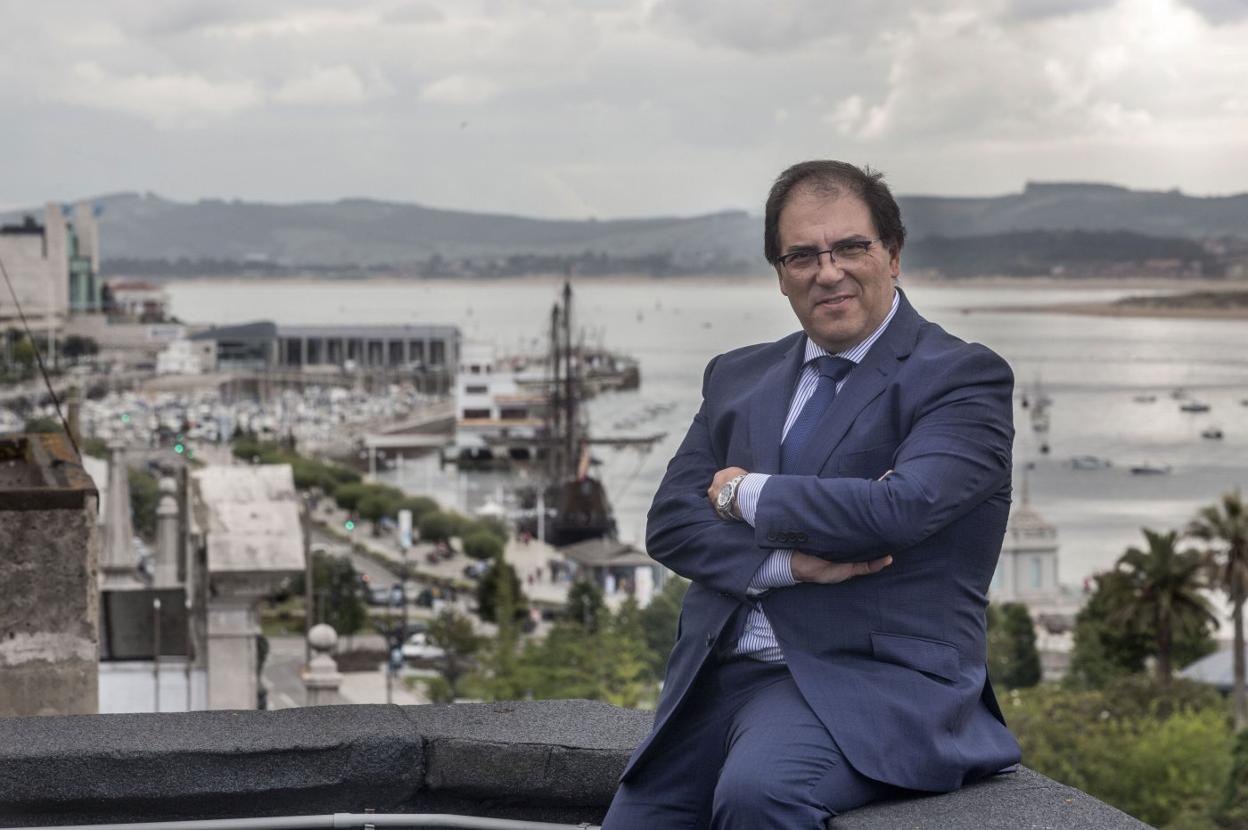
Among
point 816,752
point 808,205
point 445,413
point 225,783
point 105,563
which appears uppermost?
point 808,205

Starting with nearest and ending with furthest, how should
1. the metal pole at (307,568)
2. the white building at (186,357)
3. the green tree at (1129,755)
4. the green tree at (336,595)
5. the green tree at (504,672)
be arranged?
the metal pole at (307,568)
the green tree at (1129,755)
the green tree at (504,672)
the green tree at (336,595)
the white building at (186,357)

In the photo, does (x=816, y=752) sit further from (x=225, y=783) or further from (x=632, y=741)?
(x=225, y=783)

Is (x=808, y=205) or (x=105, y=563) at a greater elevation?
(x=808, y=205)

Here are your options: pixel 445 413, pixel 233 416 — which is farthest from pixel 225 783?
pixel 445 413

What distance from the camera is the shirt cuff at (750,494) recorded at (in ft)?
8.09

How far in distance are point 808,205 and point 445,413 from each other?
138 metres

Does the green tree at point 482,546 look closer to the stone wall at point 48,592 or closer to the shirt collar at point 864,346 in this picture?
the stone wall at point 48,592

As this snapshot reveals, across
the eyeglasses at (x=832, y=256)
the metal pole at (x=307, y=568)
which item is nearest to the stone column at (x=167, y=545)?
the metal pole at (x=307, y=568)

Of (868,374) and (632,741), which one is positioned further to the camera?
(632,741)

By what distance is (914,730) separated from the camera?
226 centimetres

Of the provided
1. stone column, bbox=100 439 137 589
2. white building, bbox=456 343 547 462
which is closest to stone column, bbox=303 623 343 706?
stone column, bbox=100 439 137 589

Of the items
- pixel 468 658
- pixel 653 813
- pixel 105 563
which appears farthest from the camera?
pixel 468 658

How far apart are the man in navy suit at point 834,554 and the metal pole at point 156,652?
6789mm

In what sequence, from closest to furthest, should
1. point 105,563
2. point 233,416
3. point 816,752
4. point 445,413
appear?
point 816,752 < point 105,563 < point 233,416 < point 445,413
